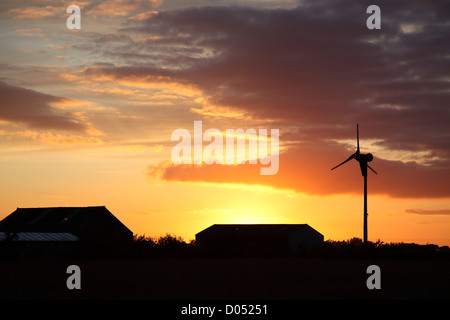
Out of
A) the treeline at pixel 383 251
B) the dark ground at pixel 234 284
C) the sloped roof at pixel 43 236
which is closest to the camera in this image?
the dark ground at pixel 234 284

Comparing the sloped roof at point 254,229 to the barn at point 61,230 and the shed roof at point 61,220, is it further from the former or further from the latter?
the shed roof at point 61,220

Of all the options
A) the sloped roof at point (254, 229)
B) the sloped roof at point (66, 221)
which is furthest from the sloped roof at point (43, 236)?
the sloped roof at point (254, 229)

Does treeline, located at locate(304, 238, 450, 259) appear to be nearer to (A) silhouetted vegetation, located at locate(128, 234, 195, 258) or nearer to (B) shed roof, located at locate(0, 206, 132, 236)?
(A) silhouetted vegetation, located at locate(128, 234, 195, 258)

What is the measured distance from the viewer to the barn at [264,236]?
87.4m

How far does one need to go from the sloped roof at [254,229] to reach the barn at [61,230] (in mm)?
15191

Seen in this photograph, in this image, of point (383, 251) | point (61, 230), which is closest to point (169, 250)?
point (61, 230)

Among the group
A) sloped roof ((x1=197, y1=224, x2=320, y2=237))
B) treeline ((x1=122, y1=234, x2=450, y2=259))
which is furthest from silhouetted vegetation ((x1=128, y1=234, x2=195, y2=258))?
sloped roof ((x1=197, y1=224, x2=320, y2=237))

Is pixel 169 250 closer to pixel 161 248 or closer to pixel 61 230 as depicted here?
pixel 161 248

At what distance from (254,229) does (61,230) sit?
29.4 metres

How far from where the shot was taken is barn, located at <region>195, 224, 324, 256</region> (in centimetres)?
8744

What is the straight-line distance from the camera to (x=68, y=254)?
7475 centimetres
